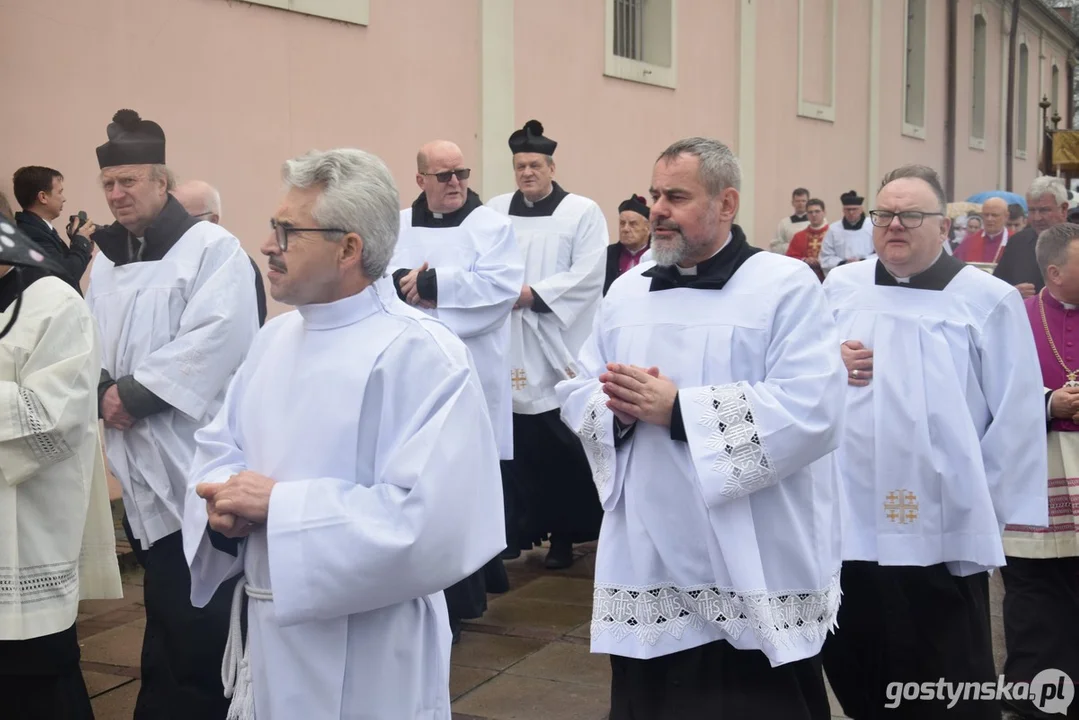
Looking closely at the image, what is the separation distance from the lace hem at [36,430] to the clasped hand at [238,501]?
1110mm

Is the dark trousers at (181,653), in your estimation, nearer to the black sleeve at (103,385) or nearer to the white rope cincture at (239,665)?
the black sleeve at (103,385)

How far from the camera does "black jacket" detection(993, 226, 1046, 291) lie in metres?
8.41

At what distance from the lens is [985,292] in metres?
4.27

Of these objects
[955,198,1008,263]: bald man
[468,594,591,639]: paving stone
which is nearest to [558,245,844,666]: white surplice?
[468,594,591,639]: paving stone

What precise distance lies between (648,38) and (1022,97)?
1974 centimetres

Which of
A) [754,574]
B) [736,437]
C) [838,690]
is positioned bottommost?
[838,690]

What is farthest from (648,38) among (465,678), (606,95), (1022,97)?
(1022,97)

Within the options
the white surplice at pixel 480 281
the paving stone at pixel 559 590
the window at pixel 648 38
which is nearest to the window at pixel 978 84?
the window at pixel 648 38

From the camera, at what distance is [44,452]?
12.5 ft

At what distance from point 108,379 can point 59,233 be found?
252 centimetres

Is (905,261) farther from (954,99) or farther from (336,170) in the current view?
(954,99)

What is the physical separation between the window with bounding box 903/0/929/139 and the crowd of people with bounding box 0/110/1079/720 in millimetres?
18918

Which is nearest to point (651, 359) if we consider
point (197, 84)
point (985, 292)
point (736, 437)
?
point (736, 437)

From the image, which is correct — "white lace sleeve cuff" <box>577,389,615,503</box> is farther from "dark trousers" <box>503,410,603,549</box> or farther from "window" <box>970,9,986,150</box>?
"window" <box>970,9,986,150</box>
